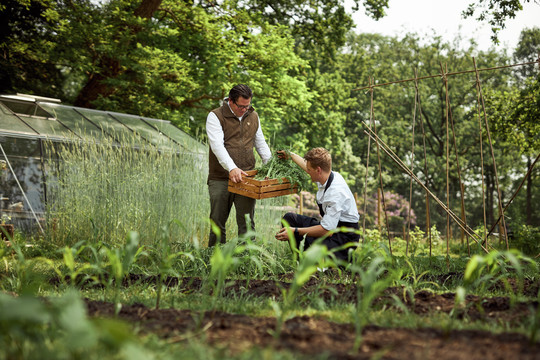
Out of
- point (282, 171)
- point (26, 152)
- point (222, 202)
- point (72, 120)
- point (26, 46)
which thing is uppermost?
point (26, 46)

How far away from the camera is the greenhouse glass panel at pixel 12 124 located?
701 centimetres

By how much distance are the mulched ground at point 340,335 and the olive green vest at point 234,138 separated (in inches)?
83.9

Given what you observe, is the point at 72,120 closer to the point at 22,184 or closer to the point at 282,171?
the point at 22,184

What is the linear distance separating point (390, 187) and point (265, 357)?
21081 mm

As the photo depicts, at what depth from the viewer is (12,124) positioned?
716 centimetres

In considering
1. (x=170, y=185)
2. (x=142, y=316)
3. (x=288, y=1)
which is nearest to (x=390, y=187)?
(x=288, y=1)

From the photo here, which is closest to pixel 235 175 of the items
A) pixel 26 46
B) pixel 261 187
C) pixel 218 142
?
pixel 261 187

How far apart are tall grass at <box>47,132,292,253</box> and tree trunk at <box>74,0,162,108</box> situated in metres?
4.77

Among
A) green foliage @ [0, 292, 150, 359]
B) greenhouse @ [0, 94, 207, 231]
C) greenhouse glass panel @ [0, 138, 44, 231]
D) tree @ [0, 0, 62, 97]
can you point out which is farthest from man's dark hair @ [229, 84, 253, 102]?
tree @ [0, 0, 62, 97]

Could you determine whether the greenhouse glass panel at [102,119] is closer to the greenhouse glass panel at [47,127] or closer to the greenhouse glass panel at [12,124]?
the greenhouse glass panel at [47,127]

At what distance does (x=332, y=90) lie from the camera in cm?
1590

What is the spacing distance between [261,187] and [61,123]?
541 centimetres

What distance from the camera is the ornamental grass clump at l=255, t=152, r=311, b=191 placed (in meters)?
4.00

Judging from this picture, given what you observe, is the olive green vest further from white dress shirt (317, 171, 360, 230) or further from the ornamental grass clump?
white dress shirt (317, 171, 360, 230)
